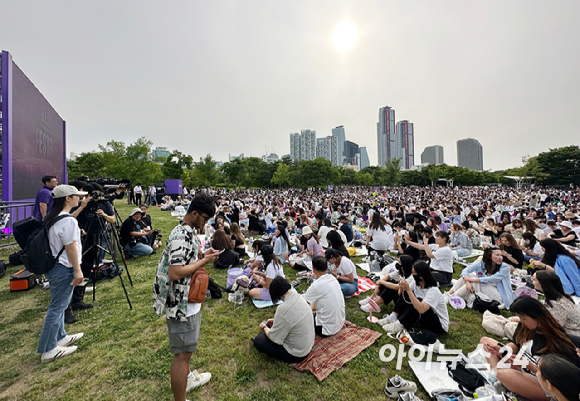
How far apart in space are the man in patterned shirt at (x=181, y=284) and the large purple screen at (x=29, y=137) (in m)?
10.9

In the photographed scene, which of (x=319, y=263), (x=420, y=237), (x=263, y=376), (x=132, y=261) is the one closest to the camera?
(x=263, y=376)

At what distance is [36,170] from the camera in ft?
34.6

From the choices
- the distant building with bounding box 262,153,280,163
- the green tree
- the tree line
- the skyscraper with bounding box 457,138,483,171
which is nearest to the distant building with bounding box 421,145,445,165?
the skyscraper with bounding box 457,138,483,171

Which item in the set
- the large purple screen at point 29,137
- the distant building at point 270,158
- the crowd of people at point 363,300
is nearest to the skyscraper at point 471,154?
the distant building at point 270,158

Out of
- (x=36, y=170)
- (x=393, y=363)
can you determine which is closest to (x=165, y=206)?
(x=36, y=170)

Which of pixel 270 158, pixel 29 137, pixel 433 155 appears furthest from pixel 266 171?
pixel 433 155

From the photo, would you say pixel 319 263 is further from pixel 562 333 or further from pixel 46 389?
pixel 46 389

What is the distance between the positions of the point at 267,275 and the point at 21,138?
37.8 feet

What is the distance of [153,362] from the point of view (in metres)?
2.97

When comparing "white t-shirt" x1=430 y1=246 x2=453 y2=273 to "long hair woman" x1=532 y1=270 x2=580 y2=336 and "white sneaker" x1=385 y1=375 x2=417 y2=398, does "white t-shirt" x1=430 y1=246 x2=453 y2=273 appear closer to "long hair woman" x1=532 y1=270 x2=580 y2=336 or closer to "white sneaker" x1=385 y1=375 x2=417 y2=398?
"long hair woman" x1=532 y1=270 x2=580 y2=336

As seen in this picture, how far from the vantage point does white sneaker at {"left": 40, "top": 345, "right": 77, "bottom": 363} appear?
294 cm

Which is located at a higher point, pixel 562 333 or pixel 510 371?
pixel 562 333

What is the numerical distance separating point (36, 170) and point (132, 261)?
8491 mm

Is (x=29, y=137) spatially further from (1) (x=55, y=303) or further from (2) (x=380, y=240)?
(2) (x=380, y=240)
